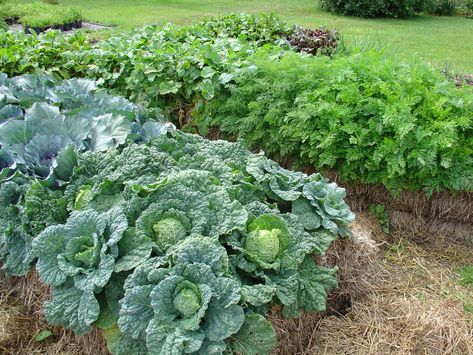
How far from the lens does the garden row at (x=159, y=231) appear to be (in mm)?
2141

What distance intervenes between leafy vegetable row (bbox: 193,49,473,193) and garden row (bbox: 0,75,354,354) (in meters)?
0.70

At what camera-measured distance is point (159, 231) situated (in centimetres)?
238

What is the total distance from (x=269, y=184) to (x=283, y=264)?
0.56m

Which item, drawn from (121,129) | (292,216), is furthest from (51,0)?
(292,216)

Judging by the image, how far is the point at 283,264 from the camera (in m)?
2.40

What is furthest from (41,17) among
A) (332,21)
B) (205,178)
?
(205,178)

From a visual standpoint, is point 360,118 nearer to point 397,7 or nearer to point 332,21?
point 332,21

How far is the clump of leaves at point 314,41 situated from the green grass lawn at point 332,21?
96.4 inches

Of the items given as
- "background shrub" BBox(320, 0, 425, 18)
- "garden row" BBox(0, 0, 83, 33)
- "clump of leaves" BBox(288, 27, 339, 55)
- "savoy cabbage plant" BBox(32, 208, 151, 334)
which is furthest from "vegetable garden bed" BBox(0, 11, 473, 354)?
"background shrub" BBox(320, 0, 425, 18)

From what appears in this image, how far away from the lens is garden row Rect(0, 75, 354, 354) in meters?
2.14

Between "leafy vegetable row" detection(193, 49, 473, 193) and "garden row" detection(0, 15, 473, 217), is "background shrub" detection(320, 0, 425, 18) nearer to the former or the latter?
"garden row" detection(0, 15, 473, 217)

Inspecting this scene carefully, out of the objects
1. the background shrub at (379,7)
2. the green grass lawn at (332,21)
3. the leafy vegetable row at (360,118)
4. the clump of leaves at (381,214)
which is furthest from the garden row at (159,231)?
the background shrub at (379,7)

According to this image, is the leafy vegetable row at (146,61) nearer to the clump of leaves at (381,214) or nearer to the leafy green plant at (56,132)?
the leafy green plant at (56,132)

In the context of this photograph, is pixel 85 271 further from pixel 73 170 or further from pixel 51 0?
pixel 51 0
